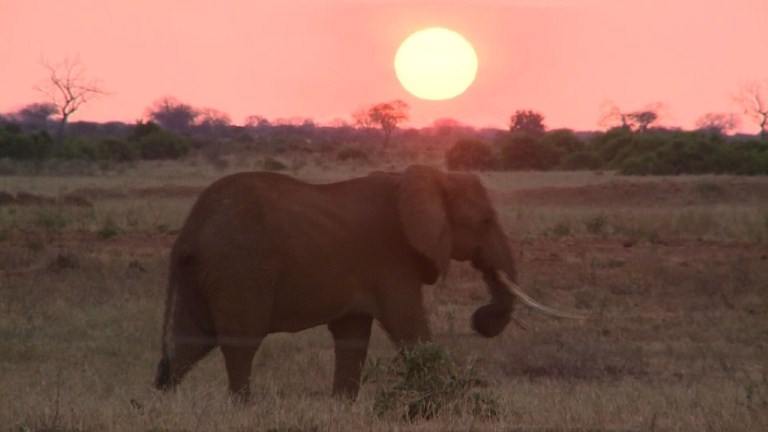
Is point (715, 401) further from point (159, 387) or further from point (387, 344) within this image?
point (387, 344)

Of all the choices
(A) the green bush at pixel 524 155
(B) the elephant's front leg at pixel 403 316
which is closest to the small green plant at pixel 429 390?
(B) the elephant's front leg at pixel 403 316

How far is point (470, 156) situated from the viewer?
144 ft

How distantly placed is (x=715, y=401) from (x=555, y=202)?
18642mm

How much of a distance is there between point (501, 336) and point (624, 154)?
31.4 m

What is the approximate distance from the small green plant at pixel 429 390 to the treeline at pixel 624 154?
27.9 metres

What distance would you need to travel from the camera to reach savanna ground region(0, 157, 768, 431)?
720 centimetres

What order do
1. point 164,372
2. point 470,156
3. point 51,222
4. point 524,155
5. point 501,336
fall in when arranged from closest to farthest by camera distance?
1. point 164,372
2. point 501,336
3. point 51,222
4. point 470,156
5. point 524,155

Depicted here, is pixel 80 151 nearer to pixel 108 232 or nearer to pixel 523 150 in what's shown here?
pixel 523 150

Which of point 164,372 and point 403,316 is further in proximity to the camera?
point 403,316

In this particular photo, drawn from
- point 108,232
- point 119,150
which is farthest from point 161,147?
point 108,232

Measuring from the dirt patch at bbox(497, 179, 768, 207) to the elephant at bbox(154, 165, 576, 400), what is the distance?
52.6 feet

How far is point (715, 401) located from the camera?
7836 millimetres

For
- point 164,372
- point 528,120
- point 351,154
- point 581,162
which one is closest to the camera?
point 164,372

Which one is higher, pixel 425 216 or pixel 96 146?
pixel 425 216
